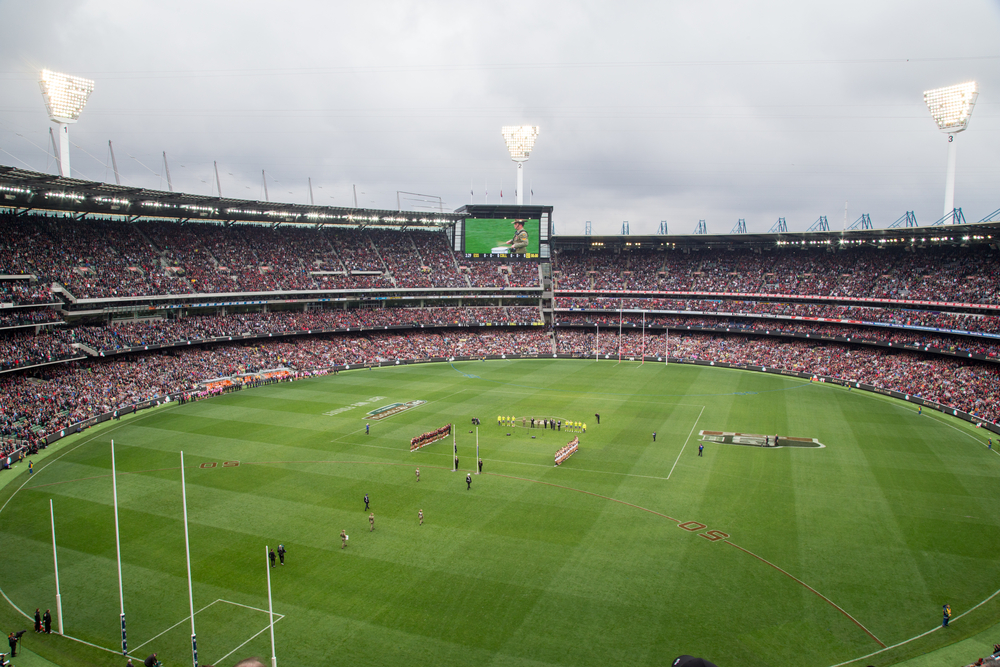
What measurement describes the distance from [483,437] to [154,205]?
47608 mm

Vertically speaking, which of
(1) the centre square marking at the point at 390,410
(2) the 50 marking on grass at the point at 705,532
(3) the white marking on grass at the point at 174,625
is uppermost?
(1) the centre square marking at the point at 390,410

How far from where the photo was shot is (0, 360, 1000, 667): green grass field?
61.6ft

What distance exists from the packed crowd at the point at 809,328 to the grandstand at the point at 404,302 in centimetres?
31

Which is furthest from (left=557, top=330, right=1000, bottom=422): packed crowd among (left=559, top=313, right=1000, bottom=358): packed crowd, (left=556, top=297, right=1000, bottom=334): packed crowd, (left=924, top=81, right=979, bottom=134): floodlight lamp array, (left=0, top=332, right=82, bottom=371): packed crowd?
(left=0, top=332, right=82, bottom=371): packed crowd

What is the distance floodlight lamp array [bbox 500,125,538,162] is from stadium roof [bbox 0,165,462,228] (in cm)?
1556

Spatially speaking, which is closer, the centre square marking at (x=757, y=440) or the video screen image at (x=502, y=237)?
the centre square marking at (x=757, y=440)

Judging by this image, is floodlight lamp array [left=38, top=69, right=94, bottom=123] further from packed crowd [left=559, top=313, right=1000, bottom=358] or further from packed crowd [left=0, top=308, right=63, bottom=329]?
packed crowd [left=559, top=313, right=1000, bottom=358]

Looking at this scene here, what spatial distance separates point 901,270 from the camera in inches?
2741

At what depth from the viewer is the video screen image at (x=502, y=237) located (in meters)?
93.4

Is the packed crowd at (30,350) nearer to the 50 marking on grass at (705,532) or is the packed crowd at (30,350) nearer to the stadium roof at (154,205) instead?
the stadium roof at (154,205)

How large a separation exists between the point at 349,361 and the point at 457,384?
1865 cm

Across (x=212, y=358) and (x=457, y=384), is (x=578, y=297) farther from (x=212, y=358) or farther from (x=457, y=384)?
(x=212, y=358)

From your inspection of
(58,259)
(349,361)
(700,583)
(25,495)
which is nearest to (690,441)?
(700,583)

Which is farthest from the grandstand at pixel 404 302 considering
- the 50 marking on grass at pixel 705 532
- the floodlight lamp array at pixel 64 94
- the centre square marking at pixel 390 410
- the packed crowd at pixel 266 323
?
the 50 marking on grass at pixel 705 532
